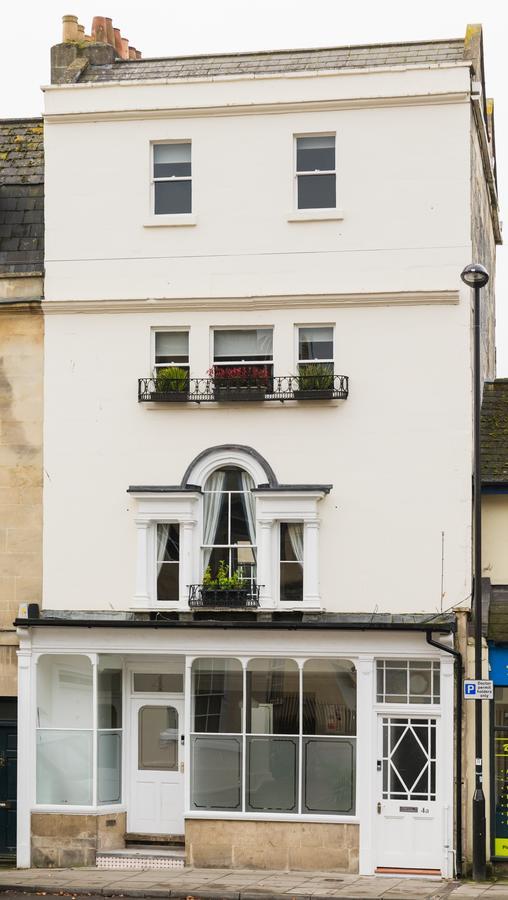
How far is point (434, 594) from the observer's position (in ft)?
78.0

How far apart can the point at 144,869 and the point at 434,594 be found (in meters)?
6.26

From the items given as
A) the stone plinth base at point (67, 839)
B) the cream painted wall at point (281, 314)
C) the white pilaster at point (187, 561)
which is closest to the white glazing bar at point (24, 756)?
the stone plinth base at point (67, 839)

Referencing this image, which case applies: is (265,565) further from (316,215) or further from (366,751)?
(316,215)

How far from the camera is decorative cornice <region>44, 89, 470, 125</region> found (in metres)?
24.2

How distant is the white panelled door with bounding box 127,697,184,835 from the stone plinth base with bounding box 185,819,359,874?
0.94 m

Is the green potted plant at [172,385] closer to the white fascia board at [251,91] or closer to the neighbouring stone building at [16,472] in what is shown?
the neighbouring stone building at [16,472]

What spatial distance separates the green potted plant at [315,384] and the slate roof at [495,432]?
2.79m

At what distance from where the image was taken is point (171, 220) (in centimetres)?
2514

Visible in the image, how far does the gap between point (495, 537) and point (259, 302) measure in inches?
210

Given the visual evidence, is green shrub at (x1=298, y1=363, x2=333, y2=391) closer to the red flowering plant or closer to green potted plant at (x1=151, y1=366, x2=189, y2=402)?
the red flowering plant

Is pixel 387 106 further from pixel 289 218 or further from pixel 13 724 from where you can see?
pixel 13 724

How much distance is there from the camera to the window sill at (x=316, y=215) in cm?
2453

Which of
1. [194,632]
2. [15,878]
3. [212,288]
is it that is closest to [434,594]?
[194,632]

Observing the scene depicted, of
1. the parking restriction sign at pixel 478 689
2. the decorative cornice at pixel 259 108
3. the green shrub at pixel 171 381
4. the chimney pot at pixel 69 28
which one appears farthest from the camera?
the chimney pot at pixel 69 28
